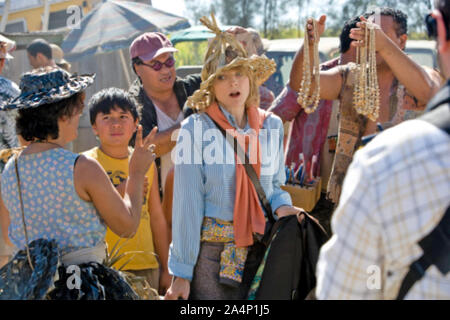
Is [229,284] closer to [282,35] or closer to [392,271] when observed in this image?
[392,271]

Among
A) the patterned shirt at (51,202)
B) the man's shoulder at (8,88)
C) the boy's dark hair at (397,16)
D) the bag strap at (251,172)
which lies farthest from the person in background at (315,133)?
the man's shoulder at (8,88)

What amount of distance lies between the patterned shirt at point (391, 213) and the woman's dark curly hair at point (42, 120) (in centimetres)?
136

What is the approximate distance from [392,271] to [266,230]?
118cm

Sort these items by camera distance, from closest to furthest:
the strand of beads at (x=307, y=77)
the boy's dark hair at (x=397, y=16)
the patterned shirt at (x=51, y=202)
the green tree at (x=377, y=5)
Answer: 1. the patterned shirt at (x=51, y=202)
2. the strand of beads at (x=307, y=77)
3. the boy's dark hair at (x=397, y=16)
4. the green tree at (x=377, y=5)

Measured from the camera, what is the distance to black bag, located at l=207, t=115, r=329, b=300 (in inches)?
88.0

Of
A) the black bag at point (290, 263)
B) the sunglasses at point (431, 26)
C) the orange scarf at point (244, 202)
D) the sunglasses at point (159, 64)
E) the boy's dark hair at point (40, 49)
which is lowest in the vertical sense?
the black bag at point (290, 263)

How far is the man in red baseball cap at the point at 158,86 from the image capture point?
361 cm

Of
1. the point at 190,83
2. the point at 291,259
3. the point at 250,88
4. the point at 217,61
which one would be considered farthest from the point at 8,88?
the point at 291,259

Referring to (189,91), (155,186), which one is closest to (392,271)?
(155,186)

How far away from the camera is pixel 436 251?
1202 mm

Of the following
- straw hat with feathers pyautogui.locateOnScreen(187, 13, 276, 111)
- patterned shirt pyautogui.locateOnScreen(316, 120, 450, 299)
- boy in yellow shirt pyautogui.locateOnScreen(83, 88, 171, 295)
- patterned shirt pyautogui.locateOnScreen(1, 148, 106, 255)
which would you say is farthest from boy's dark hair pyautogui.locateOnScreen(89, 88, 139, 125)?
patterned shirt pyautogui.locateOnScreen(316, 120, 450, 299)

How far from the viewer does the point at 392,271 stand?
1.29 m

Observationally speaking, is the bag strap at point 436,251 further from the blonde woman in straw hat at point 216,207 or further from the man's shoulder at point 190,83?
the man's shoulder at point 190,83

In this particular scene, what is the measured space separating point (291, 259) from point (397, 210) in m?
1.09
